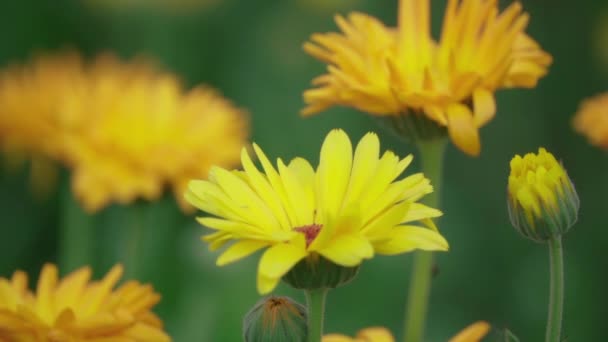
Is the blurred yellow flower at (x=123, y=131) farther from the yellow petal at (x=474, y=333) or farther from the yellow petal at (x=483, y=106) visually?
the yellow petal at (x=474, y=333)

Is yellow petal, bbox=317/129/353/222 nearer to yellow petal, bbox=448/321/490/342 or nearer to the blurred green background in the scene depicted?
yellow petal, bbox=448/321/490/342

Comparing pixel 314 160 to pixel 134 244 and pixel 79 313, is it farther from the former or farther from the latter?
pixel 79 313

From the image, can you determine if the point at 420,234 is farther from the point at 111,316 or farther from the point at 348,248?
the point at 111,316

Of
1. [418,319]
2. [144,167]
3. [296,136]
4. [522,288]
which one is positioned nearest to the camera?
[418,319]

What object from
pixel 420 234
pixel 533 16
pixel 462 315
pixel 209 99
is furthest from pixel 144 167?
pixel 533 16

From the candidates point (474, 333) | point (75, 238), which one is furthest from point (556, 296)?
point (75, 238)

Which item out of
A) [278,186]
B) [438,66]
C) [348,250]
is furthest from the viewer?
[438,66]
